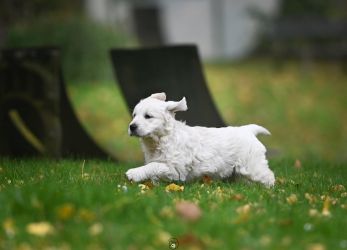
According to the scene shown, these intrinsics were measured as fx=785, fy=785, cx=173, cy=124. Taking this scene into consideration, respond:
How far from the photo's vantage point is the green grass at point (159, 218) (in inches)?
190

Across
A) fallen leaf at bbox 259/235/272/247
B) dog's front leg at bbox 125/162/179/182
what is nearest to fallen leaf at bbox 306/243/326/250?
fallen leaf at bbox 259/235/272/247

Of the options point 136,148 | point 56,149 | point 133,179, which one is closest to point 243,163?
point 133,179

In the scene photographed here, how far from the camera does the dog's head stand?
22.5 feet

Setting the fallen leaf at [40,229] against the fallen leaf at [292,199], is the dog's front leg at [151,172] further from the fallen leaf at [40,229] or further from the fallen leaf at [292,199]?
the fallen leaf at [40,229]

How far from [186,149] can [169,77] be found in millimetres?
3434

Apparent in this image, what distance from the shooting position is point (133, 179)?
275 inches

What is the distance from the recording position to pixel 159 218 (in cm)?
534

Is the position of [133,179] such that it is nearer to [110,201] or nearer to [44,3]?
[110,201]

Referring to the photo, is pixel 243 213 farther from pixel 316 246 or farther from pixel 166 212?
pixel 316 246

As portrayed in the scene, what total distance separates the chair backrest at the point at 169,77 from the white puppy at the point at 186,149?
2.53 meters

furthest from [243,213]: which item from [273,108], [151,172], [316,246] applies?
[273,108]

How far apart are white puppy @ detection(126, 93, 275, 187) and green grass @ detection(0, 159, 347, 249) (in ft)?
0.69

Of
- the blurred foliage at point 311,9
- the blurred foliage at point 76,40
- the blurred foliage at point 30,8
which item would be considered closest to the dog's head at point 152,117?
the blurred foliage at point 30,8

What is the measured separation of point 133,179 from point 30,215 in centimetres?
180
